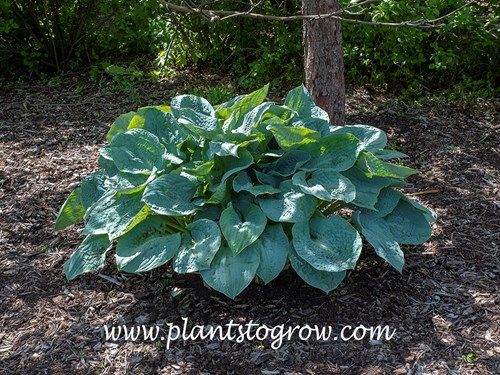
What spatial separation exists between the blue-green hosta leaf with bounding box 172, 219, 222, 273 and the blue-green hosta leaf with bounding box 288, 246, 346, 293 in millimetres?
326

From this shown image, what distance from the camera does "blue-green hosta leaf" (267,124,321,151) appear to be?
107 inches

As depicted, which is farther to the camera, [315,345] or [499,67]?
[499,67]

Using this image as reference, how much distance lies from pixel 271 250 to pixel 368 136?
0.76 m

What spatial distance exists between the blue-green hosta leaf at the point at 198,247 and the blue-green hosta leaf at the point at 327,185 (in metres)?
0.39

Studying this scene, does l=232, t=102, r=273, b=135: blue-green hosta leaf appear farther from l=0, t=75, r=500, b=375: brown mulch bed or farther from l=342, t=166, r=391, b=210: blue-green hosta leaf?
l=0, t=75, r=500, b=375: brown mulch bed

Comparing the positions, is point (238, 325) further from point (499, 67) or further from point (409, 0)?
point (499, 67)

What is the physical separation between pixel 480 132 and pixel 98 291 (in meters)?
2.86

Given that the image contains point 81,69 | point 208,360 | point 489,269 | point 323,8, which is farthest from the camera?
point 81,69

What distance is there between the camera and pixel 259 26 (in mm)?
5516

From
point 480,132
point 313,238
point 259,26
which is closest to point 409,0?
point 480,132

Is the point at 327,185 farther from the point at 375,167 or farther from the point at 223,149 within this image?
the point at 223,149

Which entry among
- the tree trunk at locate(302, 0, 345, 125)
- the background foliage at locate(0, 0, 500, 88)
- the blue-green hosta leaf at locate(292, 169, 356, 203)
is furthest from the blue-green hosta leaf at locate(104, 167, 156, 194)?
the background foliage at locate(0, 0, 500, 88)

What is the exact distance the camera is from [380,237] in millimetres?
2803

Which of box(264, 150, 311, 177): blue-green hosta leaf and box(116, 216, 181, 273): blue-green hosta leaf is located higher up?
box(264, 150, 311, 177): blue-green hosta leaf
